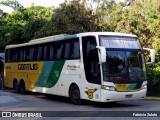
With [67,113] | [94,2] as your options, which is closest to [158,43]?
[94,2]

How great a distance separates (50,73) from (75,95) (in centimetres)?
261

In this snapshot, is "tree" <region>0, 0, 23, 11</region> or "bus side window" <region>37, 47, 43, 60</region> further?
"tree" <region>0, 0, 23, 11</region>

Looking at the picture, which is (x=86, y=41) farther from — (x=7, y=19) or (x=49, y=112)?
(x=7, y=19)

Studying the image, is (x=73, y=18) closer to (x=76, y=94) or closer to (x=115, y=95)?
(x=76, y=94)

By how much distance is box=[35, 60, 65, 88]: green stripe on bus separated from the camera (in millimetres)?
17147

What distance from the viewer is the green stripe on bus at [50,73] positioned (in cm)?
1715

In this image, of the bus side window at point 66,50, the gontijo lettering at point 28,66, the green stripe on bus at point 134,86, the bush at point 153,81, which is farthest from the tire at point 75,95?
the bush at point 153,81

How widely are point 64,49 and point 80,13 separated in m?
8.63

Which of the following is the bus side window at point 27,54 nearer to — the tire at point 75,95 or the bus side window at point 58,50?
the bus side window at point 58,50

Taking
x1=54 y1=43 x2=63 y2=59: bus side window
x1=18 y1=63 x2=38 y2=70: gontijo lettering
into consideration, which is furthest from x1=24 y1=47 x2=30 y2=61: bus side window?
x1=54 y1=43 x2=63 y2=59: bus side window

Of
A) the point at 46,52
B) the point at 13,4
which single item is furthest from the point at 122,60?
the point at 13,4

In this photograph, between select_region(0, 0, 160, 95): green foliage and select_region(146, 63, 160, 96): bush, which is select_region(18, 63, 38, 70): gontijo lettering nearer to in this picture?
select_region(0, 0, 160, 95): green foliage

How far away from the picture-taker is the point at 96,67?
14500mm

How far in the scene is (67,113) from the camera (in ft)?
41.8
